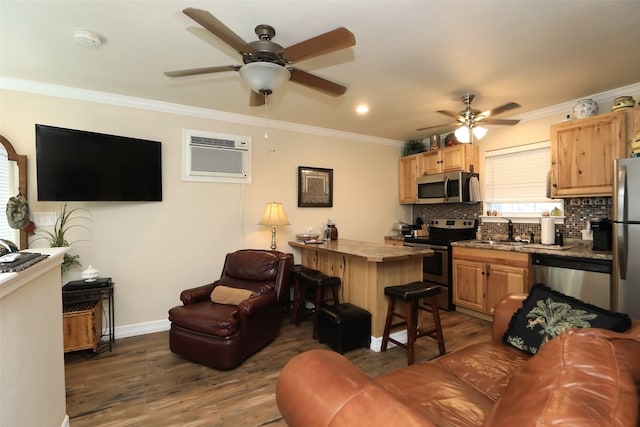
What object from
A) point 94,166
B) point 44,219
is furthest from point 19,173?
point 94,166

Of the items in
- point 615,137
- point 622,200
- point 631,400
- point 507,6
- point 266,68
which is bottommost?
point 631,400

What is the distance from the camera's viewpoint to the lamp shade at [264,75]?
71.9 inches

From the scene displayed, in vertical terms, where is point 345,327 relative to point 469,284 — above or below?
below

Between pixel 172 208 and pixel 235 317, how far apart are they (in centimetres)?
163

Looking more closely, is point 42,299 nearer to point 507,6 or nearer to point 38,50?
point 38,50

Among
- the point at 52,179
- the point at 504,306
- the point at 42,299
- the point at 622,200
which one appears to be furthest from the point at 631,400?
the point at 52,179

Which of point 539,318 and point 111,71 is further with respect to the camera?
point 111,71

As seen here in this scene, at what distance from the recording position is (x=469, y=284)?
3787 mm

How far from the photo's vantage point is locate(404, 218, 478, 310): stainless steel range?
405cm

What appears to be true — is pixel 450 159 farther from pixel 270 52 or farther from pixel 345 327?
pixel 270 52

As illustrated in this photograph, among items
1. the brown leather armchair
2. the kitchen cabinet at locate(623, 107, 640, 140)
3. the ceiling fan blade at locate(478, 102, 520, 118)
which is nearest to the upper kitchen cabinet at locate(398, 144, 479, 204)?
the ceiling fan blade at locate(478, 102, 520, 118)

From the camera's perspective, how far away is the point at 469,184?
165 inches

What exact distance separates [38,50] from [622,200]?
4.79 metres

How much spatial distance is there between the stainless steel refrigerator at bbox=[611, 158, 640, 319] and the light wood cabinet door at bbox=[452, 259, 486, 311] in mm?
1248
